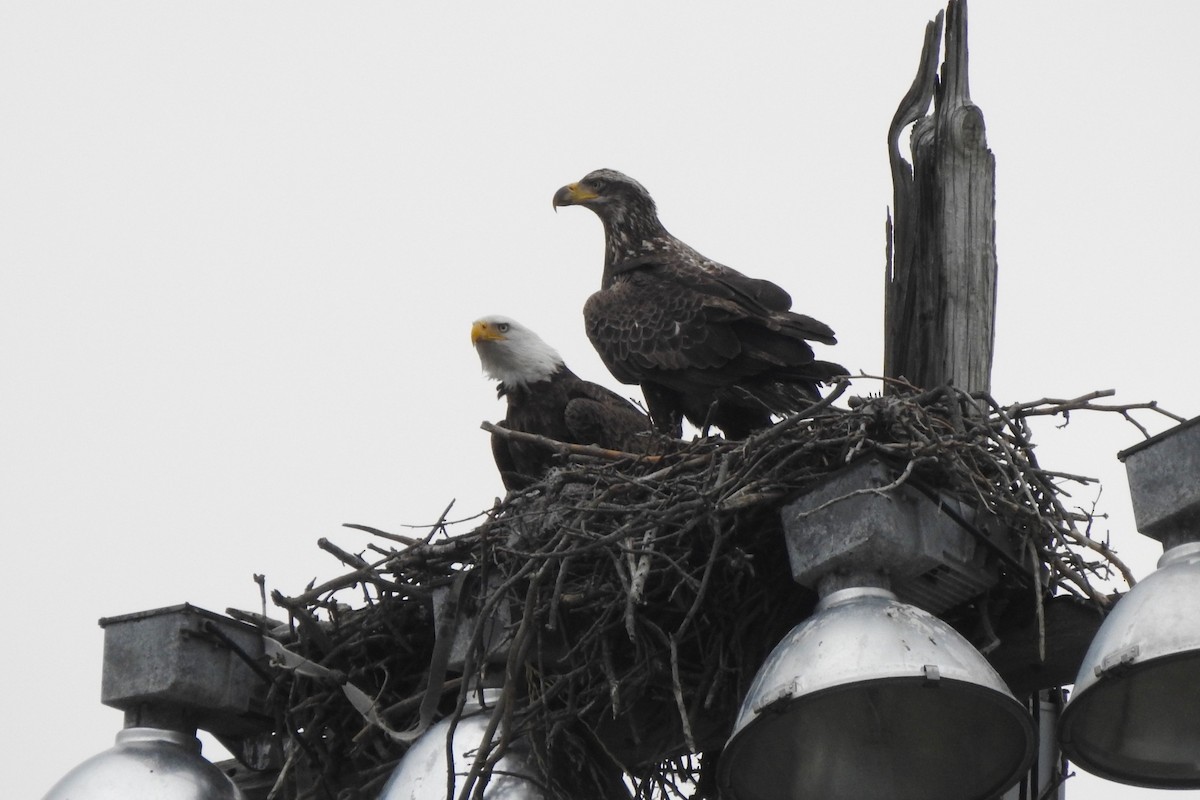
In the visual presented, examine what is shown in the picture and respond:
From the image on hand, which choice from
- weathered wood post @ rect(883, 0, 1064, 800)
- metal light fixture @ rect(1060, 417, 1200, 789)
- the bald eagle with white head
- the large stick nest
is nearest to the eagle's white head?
the bald eagle with white head

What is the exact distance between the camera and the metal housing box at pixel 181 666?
15.0 feet

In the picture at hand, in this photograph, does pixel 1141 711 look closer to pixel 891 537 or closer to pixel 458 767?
pixel 891 537

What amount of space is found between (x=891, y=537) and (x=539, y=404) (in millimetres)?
3775

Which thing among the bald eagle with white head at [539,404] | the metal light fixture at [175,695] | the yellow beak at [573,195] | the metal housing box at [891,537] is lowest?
the metal light fixture at [175,695]

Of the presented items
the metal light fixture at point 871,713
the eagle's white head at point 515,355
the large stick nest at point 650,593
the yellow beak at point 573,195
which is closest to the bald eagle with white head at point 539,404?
the eagle's white head at point 515,355

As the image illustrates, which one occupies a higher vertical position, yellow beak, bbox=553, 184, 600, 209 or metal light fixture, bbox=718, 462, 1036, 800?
yellow beak, bbox=553, 184, 600, 209

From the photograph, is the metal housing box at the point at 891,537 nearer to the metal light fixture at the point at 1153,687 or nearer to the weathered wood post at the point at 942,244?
the metal light fixture at the point at 1153,687

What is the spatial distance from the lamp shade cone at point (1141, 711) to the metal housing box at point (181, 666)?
2.31 meters

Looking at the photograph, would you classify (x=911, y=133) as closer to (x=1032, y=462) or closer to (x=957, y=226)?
(x=957, y=226)

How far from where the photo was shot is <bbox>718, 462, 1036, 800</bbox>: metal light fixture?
12.0ft

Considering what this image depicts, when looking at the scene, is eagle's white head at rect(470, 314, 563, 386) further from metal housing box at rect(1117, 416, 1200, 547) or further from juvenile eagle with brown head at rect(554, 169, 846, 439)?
metal housing box at rect(1117, 416, 1200, 547)

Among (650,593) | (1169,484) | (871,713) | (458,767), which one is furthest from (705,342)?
(1169,484)

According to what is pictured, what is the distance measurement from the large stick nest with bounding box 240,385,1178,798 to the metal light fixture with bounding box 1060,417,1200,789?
435mm

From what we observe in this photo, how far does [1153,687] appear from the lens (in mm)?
3566
